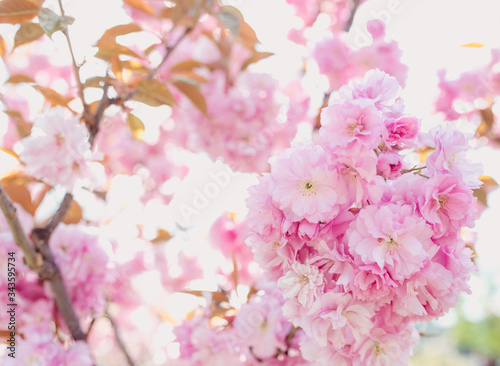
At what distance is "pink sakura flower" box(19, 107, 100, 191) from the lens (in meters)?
0.93

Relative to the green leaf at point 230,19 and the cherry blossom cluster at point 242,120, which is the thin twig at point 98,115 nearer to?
the green leaf at point 230,19

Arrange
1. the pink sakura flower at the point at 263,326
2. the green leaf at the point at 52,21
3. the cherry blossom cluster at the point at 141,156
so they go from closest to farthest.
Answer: the green leaf at the point at 52,21 → the pink sakura flower at the point at 263,326 → the cherry blossom cluster at the point at 141,156

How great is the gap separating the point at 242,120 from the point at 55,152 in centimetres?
72

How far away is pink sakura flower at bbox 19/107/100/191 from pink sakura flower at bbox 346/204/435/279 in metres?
0.60

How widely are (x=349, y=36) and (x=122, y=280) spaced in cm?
104

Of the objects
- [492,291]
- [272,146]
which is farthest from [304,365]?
[492,291]

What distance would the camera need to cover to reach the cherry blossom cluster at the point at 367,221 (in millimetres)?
588

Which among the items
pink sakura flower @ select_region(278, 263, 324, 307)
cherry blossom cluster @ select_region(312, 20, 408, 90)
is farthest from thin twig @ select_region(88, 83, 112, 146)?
cherry blossom cluster @ select_region(312, 20, 408, 90)

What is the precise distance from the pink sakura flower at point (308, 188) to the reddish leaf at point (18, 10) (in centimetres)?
A: 63

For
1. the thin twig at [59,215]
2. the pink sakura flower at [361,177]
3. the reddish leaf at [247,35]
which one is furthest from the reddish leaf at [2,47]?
the pink sakura flower at [361,177]

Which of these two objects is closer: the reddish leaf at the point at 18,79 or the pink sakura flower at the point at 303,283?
the pink sakura flower at the point at 303,283

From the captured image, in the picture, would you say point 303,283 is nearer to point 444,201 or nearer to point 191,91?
point 444,201

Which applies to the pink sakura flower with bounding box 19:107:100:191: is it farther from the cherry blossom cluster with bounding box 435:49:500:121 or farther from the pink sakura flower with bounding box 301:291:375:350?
the cherry blossom cluster with bounding box 435:49:500:121

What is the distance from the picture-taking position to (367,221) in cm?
59
